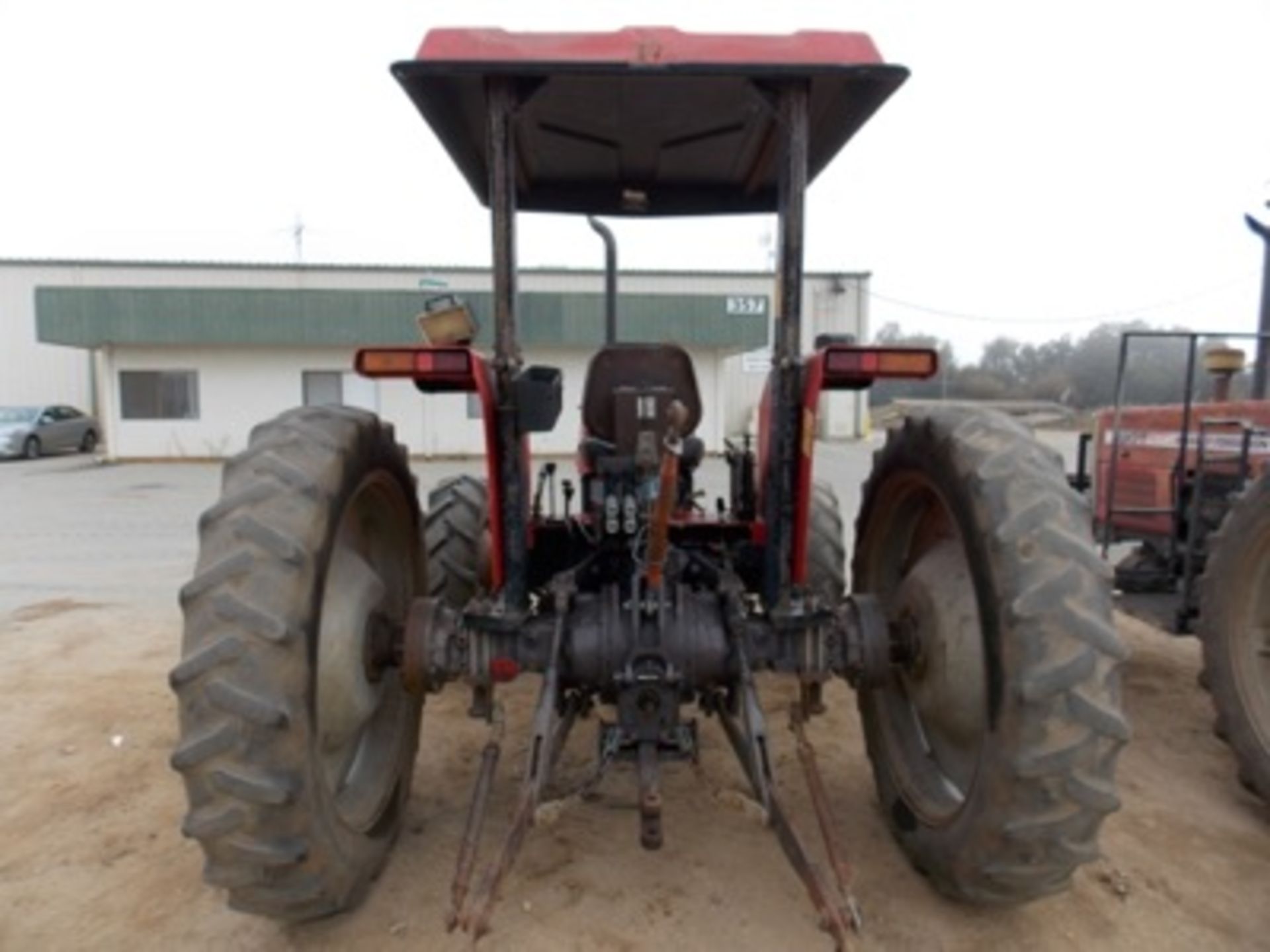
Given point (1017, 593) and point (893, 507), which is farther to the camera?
point (893, 507)

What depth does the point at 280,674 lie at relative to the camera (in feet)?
7.39

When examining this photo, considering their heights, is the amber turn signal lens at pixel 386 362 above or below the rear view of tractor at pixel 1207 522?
above

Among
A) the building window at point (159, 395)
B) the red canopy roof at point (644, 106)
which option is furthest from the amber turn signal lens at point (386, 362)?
the building window at point (159, 395)

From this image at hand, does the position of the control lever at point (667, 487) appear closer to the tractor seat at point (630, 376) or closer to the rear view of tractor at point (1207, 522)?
the tractor seat at point (630, 376)

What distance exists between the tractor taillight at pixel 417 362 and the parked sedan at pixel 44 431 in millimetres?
24319

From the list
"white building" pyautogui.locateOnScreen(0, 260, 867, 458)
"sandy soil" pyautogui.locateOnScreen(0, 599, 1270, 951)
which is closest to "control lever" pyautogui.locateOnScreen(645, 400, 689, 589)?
"sandy soil" pyautogui.locateOnScreen(0, 599, 1270, 951)

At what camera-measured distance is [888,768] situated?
3.26 metres

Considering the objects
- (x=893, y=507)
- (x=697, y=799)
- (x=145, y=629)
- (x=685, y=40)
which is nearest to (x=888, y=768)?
(x=697, y=799)

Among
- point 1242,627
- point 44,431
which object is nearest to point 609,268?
point 1242,627

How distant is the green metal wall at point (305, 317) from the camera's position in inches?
798

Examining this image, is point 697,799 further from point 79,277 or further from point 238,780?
point 79,277

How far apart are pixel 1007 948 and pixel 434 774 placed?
222cm

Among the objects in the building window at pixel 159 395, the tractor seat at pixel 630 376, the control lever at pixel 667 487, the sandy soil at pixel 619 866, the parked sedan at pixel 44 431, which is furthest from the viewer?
the parked sedan at pixel 44 431

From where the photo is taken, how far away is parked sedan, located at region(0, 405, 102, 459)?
2262cm
